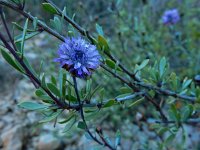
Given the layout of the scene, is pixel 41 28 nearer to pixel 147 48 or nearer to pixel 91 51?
pixel 91 51

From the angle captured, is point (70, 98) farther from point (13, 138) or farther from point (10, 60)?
point (13, 138)

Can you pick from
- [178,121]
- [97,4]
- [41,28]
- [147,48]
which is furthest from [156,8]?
[41,28]

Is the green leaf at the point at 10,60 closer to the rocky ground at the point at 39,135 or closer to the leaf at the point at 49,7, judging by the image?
the leaf at the point at 49,7

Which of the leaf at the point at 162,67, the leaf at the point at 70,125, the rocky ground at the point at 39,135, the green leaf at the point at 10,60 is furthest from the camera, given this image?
the rocky ground at the point at 39,135

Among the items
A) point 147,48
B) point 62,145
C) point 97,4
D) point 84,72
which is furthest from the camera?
point 97,4

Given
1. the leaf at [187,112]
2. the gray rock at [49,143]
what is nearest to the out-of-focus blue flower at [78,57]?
the leaf at [187,112]

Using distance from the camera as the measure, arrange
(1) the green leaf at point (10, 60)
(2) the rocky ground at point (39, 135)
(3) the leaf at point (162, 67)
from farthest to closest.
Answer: (2) the rocky ground at point (39, 135) → (3) the leaf at point (162, 67) → (1) the green leaf at point (10, 60)
